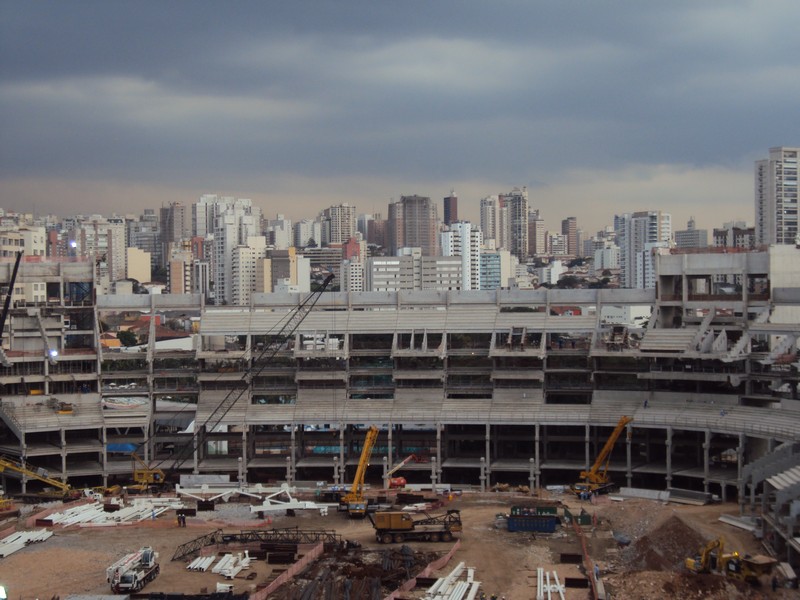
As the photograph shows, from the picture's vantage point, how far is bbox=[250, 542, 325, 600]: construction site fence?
40.1 m

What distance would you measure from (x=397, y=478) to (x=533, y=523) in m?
13.7

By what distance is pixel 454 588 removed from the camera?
134 feet

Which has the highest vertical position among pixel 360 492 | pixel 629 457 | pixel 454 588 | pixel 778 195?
pixel 778 195

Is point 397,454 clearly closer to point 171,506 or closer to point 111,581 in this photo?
point 171,506

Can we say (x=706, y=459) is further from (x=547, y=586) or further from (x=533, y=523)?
(x=547, y=586)

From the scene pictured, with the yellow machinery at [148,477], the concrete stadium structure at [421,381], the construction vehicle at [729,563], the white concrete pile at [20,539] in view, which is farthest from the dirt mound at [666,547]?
the yellow machinery at [148,477]

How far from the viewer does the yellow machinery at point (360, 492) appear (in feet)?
180

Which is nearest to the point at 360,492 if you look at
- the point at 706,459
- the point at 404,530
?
the point at 404,530

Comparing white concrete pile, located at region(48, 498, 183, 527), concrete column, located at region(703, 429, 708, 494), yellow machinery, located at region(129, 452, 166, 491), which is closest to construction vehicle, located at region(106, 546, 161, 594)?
white concrete pile, located at region(48, 498, 183, 527)

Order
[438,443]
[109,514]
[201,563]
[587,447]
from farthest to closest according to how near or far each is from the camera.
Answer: [438,443]
[587,447]
[109,514]
[201,563]

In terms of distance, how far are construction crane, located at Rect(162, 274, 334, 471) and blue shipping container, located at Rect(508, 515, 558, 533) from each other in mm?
22760

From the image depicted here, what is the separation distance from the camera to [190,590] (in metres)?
41.7

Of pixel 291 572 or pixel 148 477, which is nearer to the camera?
pixel 291 572

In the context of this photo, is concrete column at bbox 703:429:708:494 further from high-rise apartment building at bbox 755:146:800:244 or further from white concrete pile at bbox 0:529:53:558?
high-rise apartment building at bbox 755:146:800:244
